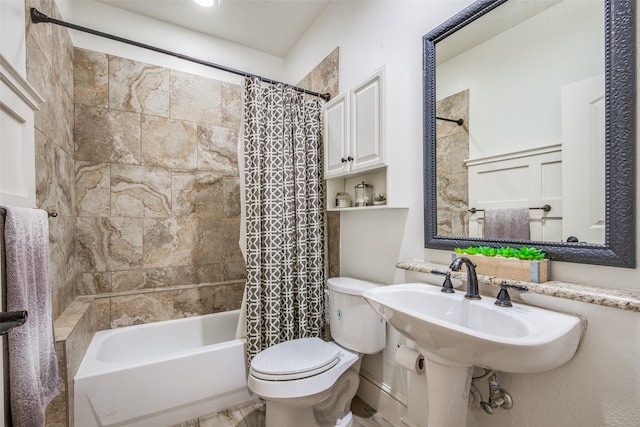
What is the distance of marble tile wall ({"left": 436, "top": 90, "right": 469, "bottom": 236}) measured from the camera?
4.21 ft

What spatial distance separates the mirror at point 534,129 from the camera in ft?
2.75

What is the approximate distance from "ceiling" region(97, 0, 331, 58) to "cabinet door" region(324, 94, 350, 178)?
0.97 meters

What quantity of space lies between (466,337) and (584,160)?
2.29 feet

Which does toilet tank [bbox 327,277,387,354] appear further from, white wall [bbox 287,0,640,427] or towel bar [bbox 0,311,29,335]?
towel bar [bbox 0,311,29,335]

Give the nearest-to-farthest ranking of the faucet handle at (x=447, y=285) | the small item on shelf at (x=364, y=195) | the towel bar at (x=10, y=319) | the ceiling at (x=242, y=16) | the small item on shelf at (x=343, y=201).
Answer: the towel bar at (x=10, y=319), the faucet handle at (x=447, y=285), the small item on shelf at (x=364, y=195), the small item on shelf at (x=343, y=201), the ceiling at (x=242, y=16)

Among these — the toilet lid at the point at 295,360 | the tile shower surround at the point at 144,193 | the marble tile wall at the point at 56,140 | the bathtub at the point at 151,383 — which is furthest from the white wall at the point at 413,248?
the marble tile wall at the point at 56,140

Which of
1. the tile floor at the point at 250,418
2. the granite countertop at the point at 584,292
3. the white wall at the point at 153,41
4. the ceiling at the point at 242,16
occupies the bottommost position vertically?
the tile floor at the point at 250,418

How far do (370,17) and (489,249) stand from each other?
156 cm

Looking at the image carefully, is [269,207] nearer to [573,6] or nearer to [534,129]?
[534,129]

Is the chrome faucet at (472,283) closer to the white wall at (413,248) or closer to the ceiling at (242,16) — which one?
the white wall at (413,248)

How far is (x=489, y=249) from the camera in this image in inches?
44.2

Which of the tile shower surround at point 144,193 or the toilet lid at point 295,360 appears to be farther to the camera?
the tile shower surround at point 144,193

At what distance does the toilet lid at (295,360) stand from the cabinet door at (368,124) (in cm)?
103

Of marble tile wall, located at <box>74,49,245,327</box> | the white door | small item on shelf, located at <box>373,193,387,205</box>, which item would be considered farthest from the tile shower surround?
the white door
